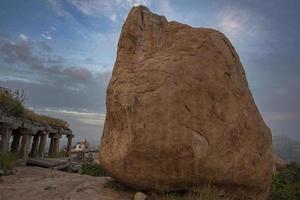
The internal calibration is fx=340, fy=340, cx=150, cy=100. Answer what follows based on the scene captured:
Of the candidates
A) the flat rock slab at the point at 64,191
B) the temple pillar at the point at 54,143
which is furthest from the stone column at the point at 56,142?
the flat rock slab at the point at 64,191

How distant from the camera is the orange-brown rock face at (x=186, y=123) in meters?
6.84

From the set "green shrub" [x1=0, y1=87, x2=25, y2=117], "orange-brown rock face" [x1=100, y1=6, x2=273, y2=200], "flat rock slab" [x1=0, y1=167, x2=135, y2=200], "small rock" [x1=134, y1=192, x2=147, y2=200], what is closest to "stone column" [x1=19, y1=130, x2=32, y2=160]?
"green shrub" [x1=0, y1=87, x2=25, y2=117]

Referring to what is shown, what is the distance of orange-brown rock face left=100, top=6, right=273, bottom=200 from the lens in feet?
22.4

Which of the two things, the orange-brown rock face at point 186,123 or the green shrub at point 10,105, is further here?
the green shrub at point 10,105

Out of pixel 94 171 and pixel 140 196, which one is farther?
pixel 94 171

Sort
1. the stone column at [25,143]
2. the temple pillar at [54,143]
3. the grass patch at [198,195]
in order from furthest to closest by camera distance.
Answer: the temple pillar at [54,143] < the stone column at [25,143] < the grass patch at [198,195]

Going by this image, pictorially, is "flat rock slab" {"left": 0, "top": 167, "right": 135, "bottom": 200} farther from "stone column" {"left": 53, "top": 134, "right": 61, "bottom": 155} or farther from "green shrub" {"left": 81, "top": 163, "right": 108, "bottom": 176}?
"stone column" {"left": 53, "top": 134, "right": 61, "bottom": 155}

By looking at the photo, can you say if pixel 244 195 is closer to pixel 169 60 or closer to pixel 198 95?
pixel 198 95

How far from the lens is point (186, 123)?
22.7 feet

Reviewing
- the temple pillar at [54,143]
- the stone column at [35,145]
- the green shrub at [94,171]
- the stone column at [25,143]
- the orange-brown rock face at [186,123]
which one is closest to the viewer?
the orange-brown rock face at [186,123]

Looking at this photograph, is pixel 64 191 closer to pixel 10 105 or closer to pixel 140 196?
pixel 140 196

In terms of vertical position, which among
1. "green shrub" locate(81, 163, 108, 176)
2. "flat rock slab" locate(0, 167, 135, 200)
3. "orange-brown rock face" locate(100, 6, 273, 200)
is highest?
"orange-brown rock face" locate(100, 6, 273, 200)

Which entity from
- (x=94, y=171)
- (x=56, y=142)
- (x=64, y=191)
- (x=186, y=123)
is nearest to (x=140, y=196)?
(x=186, y=123)

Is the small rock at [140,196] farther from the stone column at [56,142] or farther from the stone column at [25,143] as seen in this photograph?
the stone column at [56,142]
